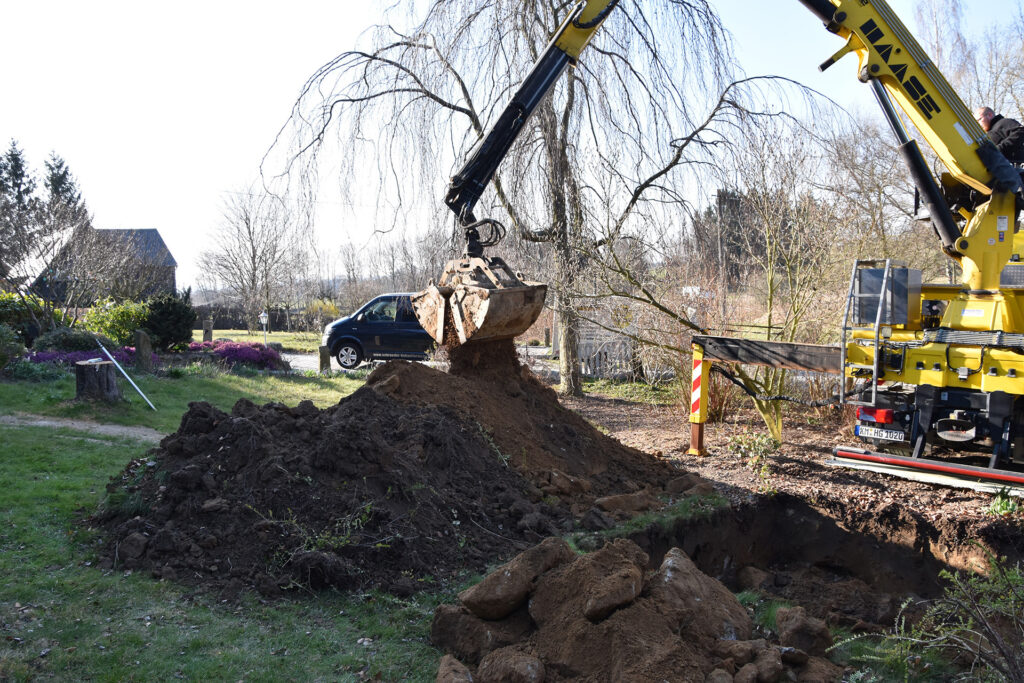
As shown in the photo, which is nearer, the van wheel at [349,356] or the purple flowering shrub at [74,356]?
the purple flowering shrub at [74,356]

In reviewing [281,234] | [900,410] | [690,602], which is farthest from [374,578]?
[281,234]

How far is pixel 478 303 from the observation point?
6.82 m

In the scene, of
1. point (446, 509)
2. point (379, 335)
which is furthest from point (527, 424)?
point (379, 335)

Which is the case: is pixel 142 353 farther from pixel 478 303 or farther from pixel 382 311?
pixel 478 303

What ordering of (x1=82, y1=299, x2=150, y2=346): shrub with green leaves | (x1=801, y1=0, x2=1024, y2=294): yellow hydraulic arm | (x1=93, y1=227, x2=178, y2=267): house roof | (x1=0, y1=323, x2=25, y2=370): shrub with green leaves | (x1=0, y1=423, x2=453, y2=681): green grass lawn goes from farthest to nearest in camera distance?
(x1=93, y1=227, x2=178, y2=267): house roof → (x1=82, y1=299, x2=150, y2=346): shrub with green leaves → (x1=0, y1=323, x2=25, y2=370): shrub with green leaves → (x1=801, y1=0, x2=1024, y2=294): yellow hydraulic arm → (x1=0, y1=423, x2=453, y2=681): green grass lawn

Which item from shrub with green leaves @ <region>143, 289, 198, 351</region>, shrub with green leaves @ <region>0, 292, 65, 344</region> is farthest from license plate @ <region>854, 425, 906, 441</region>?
shrub with green leaves @ <region>0, 292, 65, 344</region>

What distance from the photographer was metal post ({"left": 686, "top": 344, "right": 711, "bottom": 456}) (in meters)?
8.20

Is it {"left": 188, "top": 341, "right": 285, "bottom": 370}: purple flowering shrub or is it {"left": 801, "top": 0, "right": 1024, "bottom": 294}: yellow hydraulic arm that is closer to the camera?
{"left": 801, "top": 0, "right": 1024, "bottom": 294}: yellow hydraulic arm

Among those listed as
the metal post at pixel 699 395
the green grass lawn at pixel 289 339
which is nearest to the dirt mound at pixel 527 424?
the metal post at pixel 699 395

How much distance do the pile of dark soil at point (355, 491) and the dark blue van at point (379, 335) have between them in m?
8.83

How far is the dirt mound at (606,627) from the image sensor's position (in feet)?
11.2

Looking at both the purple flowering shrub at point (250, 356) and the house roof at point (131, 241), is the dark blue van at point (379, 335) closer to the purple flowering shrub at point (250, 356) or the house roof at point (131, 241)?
the purple flowering shrub at point (250, 356)

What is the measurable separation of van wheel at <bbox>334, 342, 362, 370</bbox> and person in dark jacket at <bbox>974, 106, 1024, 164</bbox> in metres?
12.7

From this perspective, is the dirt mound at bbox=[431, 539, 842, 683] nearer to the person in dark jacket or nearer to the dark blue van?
the person in dark jacket
